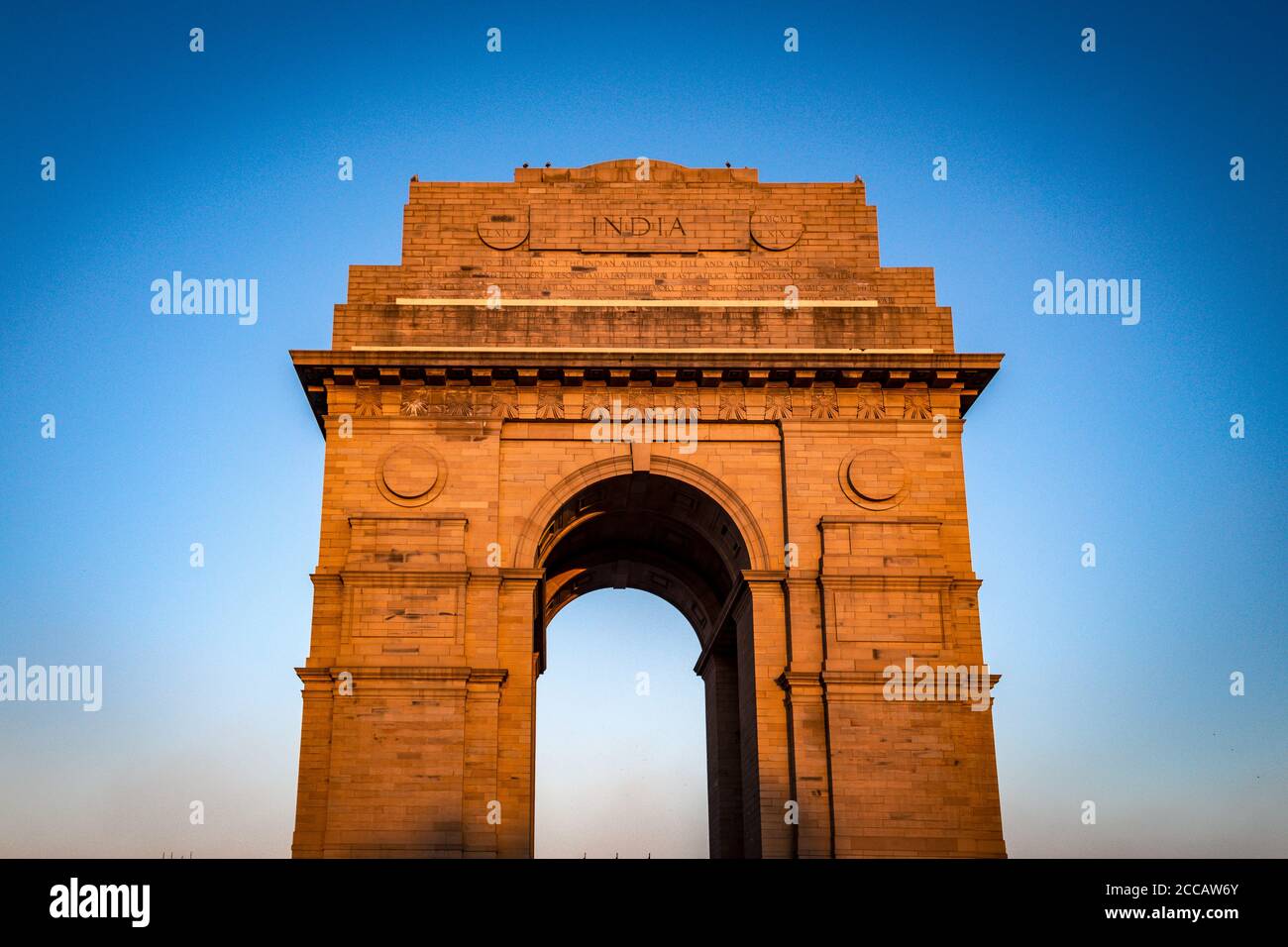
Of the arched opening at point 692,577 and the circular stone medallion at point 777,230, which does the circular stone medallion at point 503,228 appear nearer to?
the circular stone medallion at point 777,230

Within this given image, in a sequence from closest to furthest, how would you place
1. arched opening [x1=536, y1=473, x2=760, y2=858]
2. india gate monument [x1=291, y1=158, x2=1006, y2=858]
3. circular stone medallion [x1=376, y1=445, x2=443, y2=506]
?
india gate monument [x1=291, y1=158, x2=1006, y2=858] → circular stone medallion [x1=376, y1=445, x2=443, y2=506] → arched opening [x1=536, y1=473, x2=760, y2=858]

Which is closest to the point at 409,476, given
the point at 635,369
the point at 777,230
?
the point at 635,369

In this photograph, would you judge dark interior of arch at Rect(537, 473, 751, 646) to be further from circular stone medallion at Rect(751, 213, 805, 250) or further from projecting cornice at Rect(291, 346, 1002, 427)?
circular stone medallion at Rect(751, 213, 805, 250)

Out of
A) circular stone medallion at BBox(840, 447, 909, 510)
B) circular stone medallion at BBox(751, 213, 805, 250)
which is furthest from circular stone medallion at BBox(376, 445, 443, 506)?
circular stone medallion at BBox(751, 213, 805, 250)
